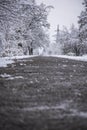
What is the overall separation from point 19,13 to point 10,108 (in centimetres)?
1078

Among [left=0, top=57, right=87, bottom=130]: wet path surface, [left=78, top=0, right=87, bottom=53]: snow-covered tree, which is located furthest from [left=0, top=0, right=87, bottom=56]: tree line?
[left=0, top=57, right=87, bottom=130]: wet path surface

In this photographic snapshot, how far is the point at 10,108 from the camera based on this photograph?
298 centimetres

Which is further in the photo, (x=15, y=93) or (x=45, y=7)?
(x=45, y=7)

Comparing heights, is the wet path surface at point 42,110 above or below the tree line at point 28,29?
below

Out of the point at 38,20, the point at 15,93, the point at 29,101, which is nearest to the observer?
the point at 29,101

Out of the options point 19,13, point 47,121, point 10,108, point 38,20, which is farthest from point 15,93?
point 38,20

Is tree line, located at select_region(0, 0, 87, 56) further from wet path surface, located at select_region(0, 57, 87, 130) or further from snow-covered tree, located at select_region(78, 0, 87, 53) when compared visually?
wet path surface, located at select_region(0, 57, 87, 130)

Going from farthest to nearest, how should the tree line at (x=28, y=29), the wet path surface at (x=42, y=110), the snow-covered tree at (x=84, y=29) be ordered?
the snow-covered tree at (x=84, y=29), the tree line at (x=28, y=29), the wet path surface at (x=42, y=110)

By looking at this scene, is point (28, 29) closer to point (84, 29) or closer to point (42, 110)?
point (84, 29)

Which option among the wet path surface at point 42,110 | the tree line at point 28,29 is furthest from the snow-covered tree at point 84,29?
the wet path surface at point 42,110

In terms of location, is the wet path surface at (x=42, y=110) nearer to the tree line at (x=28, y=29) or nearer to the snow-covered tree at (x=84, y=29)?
the tree line at (x=28, y=29)

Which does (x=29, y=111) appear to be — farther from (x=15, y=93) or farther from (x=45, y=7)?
(x=45, y=7)

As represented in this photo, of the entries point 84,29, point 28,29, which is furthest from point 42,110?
point 28,29

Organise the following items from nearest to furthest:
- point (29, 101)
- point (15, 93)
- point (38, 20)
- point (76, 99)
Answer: point (29, 101) → point (76, 99) → point (15, 93) → point (38, 20)
